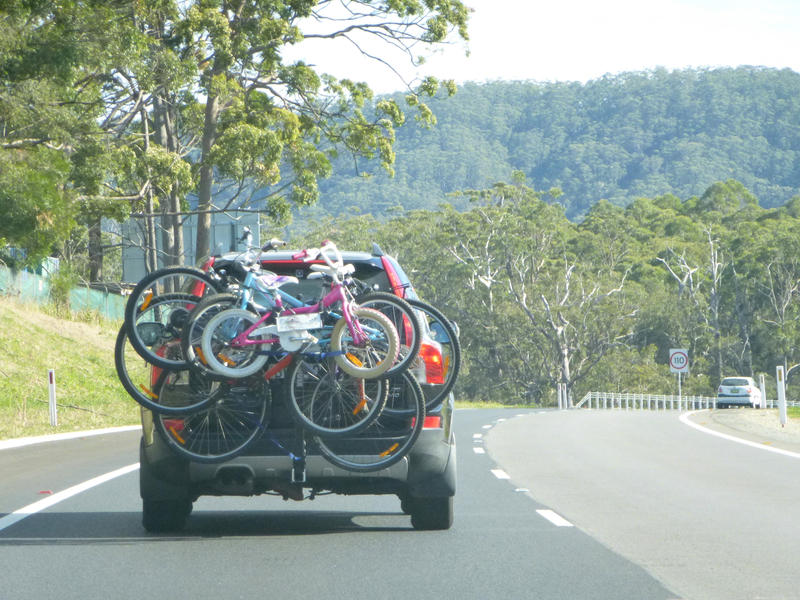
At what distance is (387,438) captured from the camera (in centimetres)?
805

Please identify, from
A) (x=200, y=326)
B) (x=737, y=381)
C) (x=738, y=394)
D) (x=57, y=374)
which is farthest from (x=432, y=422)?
(x=737, y=381)

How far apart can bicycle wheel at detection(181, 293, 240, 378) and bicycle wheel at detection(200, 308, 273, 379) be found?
5 cm

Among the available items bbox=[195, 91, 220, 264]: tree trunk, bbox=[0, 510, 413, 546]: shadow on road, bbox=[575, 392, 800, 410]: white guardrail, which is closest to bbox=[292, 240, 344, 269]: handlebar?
bbox=[0, 510, 413, 546]: shadow on road

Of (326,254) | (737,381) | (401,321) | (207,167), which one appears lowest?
(737,381)

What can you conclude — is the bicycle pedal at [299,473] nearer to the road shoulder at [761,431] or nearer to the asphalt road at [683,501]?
the asphalt road at [683,501]

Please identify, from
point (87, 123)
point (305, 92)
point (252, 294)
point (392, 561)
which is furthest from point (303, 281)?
point (305, 92)

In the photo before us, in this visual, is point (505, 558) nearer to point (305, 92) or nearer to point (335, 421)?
point (335, 421)

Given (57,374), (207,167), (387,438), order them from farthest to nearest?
(207,167) < (57,374) < (387,438)

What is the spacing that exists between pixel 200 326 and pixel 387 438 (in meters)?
1.37

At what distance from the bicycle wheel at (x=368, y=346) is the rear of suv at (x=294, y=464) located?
425mm

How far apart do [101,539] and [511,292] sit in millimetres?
67795

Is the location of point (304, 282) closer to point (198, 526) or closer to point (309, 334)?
point (309, 334)

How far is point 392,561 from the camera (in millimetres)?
7641

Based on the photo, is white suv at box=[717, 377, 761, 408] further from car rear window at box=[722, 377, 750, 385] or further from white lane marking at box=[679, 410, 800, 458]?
white lane marking at box=[679, 410, 800, 458]
